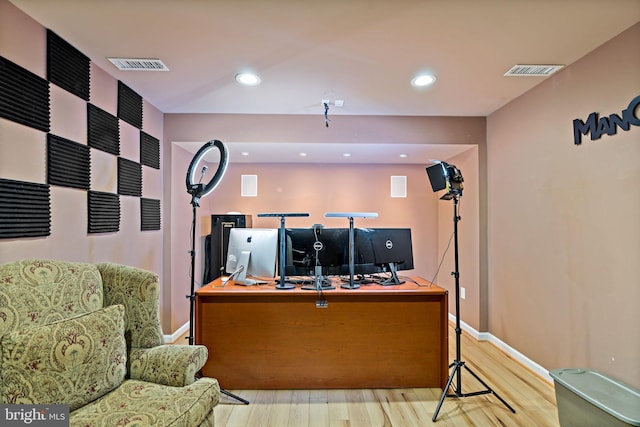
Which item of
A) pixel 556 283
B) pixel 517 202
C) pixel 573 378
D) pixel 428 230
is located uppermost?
pixel 517 202

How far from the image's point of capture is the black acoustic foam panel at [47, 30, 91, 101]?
2004mm

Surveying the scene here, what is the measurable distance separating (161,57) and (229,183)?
259 centimetres

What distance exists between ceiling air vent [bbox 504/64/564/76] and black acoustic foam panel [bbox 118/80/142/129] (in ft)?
10.3

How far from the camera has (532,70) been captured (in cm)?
249

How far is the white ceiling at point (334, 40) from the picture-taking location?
69.4 inches

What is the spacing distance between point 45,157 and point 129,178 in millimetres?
910

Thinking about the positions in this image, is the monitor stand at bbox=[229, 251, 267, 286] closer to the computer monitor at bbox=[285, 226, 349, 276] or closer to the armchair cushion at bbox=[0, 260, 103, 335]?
the computer monitor at bbox=[285, 226, 349, 276]

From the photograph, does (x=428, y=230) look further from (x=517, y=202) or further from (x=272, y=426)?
(x=272, y=426)

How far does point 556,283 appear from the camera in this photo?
2.59m

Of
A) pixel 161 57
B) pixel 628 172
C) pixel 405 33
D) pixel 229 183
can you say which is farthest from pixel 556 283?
pixel 229 183

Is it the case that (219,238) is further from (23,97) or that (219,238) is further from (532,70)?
(532,70)

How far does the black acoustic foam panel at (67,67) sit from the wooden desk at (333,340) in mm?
1681

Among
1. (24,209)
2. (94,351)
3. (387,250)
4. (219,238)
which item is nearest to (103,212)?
(24,209)

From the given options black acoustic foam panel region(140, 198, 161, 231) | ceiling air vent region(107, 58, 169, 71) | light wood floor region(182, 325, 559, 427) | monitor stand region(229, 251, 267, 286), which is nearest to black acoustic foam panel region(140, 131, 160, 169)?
black acoustic foam panel region(140, 198, 161, 231)
